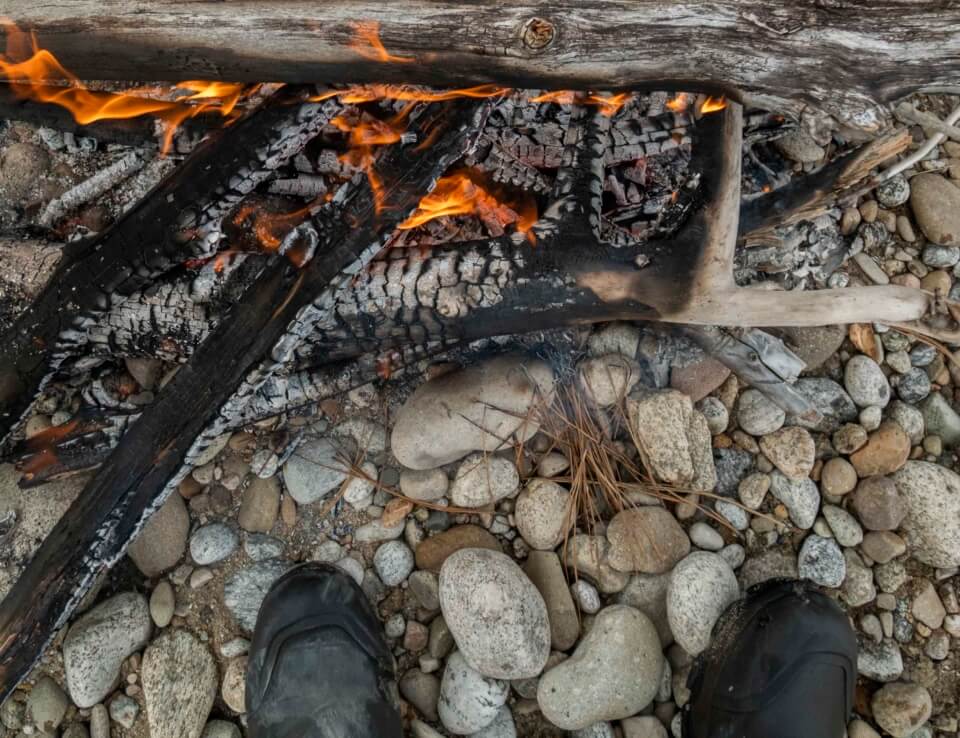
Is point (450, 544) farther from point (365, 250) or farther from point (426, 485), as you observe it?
point (365, 250)

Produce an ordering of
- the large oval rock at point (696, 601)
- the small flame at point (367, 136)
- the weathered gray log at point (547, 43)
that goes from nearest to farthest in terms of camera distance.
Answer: the weathered gray log at point (547, 43) → the small flame at point (367, 136) → the large oval rock at point (696, 601)

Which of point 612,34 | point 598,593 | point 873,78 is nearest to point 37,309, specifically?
point 612,34

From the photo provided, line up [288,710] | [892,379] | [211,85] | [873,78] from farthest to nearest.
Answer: [892,379]
[288,710]
[211,85]
[873,78]

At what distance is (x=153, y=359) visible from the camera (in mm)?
2430

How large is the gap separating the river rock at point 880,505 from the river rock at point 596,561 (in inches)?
31.3

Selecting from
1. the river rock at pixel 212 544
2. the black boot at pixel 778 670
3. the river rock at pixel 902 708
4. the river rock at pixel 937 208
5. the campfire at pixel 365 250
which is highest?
the campfire at pixel 365 250

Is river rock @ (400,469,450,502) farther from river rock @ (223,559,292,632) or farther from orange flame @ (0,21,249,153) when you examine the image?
orange flame @ (0,21,249,153)

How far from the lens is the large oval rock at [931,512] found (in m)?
2.16

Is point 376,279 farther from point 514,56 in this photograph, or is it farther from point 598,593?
point 598,593

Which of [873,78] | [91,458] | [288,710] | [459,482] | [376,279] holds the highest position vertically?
[873,78]

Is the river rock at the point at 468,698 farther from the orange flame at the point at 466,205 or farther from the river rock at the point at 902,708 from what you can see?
the orange flame at the point at 466,205

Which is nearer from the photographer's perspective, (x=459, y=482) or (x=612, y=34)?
(x=612, y=34)

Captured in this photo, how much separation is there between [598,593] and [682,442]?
555 mm

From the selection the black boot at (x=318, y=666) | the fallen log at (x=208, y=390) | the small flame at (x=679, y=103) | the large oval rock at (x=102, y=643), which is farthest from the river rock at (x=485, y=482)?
the small flame at (x=679, y=103)
